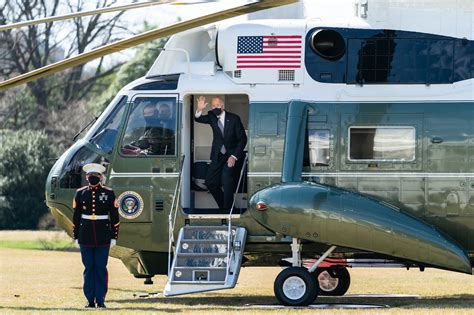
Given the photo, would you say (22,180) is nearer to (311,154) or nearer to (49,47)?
(49,47)

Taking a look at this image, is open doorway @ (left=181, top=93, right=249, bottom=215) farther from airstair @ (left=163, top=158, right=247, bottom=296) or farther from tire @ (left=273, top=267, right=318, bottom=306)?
tire @ (left=273, top=267, right=318, bottom=306)

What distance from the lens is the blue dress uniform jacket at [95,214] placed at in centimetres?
1602

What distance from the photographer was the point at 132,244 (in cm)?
1761

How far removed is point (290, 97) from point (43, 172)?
32781mm

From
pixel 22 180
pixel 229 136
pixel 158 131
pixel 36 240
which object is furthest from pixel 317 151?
pixel 22 180

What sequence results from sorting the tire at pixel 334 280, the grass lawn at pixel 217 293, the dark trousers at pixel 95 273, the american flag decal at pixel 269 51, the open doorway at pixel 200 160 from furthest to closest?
the tire at pixel 334 280, the open doorway at pixel 200 160, the american flag decal at pixel 269 51, the dark trousers at pixel 95 273, the grass lawn at pixel 217 293

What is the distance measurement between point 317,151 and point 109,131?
2981 millimetres

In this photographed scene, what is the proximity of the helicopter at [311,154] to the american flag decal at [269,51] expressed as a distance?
1 cm

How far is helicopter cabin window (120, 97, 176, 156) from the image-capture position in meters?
17.6

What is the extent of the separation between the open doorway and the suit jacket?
0.16 meters

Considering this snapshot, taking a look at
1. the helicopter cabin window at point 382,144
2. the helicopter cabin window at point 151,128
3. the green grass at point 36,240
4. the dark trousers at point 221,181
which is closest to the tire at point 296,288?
the dark trousers at point 221,181

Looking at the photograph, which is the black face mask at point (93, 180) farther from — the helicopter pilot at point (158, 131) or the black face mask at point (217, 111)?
the black face mask at point (217, 111)

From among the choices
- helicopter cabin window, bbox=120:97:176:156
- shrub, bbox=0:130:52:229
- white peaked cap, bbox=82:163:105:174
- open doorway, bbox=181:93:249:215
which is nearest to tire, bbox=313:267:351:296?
open doorway, bbox=181:93:249:215

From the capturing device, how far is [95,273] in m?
16.0
